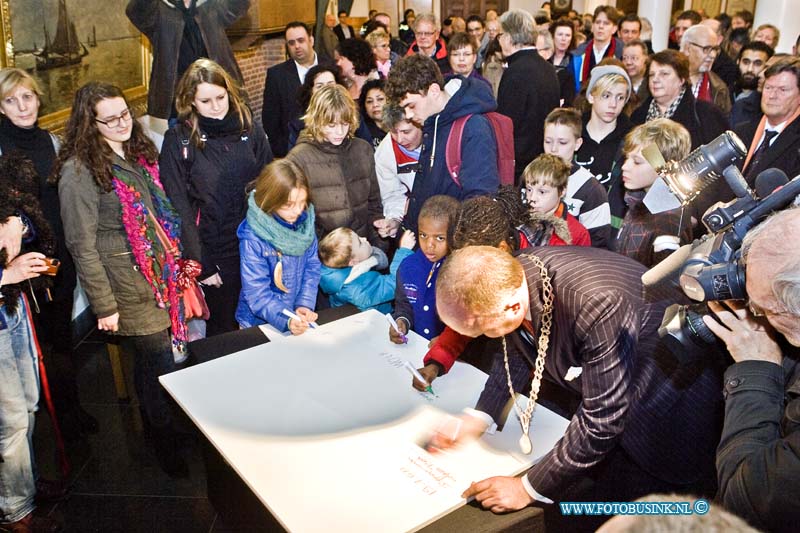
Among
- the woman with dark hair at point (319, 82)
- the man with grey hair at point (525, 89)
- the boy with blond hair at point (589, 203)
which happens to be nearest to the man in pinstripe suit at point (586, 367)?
the boy with blond hair at point (589, 203)

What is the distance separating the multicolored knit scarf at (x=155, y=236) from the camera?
2.85 metres

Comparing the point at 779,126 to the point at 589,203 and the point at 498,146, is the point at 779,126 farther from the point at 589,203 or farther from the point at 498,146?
the point at 498,146

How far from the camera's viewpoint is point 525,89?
452cm

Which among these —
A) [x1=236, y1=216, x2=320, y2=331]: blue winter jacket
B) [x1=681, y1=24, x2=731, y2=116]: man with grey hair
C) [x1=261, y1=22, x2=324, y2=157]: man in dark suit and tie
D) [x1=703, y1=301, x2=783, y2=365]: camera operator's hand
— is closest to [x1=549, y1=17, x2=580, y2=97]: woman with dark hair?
[x1=681, y1=24, x2=731, y2=116]: man with grey hair

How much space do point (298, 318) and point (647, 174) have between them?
→ 1679 millimetres

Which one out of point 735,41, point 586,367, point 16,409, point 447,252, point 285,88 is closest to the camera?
point 586,367

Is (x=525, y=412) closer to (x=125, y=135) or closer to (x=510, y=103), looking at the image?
(x=125, y=135)

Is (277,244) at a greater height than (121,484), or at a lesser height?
greater

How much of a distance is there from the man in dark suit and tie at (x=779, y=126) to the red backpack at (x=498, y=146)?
1321 mm

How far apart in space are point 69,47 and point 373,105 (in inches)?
77.6

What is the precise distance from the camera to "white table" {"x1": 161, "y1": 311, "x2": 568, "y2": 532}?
1.73 metres

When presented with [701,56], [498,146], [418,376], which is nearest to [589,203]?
[498,146]

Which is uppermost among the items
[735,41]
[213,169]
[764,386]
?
[735,41]
